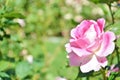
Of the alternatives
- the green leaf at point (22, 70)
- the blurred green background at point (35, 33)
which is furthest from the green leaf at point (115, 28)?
the green leaf at point (22, 70)

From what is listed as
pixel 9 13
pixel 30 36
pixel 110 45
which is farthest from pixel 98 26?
pixel 30 36

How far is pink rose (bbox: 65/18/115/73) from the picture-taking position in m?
1.35

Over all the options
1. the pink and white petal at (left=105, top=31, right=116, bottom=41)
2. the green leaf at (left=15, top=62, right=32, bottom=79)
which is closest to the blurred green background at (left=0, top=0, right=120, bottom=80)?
the green leaf at (left=15, top=62, right=32, bottom=79)

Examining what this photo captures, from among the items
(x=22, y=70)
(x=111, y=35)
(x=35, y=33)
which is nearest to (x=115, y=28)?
(x=111, y=35)

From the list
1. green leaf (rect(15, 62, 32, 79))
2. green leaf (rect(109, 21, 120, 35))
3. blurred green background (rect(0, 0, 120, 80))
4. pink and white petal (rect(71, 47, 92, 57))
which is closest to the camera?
pink and white petal (rect(71, 47, 92, 57))

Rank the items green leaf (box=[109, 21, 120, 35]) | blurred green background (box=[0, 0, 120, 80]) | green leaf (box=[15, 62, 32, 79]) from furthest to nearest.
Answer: green leaf (box=[15, 62, 32, 79])
blurred green background (box=[0, 0, 120, 80])
green leaf (box=[109, 21, 120, 35])

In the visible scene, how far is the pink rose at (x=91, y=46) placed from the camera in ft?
4.43

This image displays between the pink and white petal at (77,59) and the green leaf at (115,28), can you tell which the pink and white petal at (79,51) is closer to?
the pink and white petal at (77,59)

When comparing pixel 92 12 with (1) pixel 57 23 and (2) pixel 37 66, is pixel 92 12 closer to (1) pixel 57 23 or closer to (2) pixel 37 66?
(1) pixel 57 23

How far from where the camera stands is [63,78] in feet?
6.66

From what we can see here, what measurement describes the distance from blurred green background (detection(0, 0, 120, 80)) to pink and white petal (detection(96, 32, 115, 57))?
0.41 feet

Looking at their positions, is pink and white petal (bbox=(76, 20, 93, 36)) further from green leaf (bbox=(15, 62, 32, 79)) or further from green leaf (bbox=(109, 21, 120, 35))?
green leaf (bbox=(15, 62, 32, 79))

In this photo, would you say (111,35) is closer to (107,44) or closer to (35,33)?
(107,44)

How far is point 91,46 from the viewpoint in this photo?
1353mm
